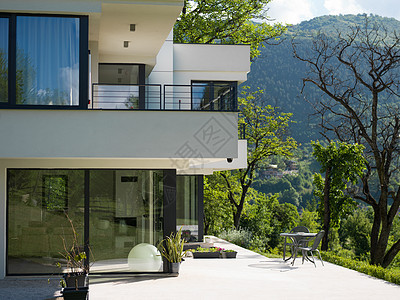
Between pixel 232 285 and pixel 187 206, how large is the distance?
10.9 meters

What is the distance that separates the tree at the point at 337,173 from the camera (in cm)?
2178

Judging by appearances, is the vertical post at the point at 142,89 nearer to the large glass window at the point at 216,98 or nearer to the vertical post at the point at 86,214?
the large glass window at the point at 216,98

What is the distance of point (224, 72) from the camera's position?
64.7 ft

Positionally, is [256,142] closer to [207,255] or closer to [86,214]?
[207,255]

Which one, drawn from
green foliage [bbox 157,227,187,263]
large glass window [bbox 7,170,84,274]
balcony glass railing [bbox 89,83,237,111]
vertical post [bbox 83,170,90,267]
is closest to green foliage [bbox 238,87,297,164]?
balcony glass railing [bbox 89,83,237,111]

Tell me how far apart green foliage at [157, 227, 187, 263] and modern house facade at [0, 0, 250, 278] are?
19 cm

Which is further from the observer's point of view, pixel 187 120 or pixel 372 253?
pixel 372 253

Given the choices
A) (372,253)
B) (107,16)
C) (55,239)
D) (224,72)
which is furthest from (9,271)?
(372,253)

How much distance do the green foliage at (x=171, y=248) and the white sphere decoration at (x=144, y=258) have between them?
17cm

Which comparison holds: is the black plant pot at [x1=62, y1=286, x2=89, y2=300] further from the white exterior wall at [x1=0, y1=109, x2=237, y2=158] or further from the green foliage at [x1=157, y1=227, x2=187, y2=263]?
the green foliage at [x1=157, y1=227, x2=187, y2=263]

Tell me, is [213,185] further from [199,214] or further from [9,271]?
[9,271]

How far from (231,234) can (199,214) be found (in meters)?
4.36

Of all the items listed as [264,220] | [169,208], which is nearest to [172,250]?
[169,208]

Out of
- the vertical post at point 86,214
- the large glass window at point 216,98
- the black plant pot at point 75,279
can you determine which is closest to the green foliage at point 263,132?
the large glass window at point 216,98
